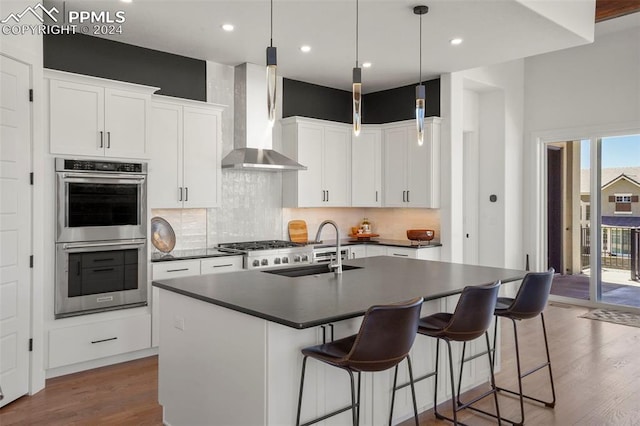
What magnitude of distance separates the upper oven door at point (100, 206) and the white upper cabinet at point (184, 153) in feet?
0.72

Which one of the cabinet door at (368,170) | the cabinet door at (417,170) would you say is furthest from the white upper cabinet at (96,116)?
the cabinet door at (417,170)

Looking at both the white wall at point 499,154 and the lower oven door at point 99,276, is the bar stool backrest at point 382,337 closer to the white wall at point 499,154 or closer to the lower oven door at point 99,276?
the lower oven door at point 99,276

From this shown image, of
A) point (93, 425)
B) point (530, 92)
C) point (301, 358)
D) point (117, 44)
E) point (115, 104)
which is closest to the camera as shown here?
point (301, 358)

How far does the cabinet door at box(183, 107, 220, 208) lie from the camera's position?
5130 mm

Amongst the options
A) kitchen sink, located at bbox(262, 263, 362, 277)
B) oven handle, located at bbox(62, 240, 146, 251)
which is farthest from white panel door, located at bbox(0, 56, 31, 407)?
kitchen sink, located at bbox(262, 263, 362, 277)

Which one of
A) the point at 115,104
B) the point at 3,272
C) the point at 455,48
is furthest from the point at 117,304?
the point at 455,48

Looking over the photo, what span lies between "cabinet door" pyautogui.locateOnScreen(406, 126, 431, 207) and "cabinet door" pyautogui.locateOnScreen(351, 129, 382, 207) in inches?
19.0

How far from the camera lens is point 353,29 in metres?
4.43

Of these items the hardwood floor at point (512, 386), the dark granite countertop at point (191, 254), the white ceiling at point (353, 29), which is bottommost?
the hardwood floor at point (512, 386)

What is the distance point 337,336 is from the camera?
283 centimetres

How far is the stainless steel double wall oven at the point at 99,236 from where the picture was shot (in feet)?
13.3

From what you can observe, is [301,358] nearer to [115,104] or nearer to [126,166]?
[126,166]

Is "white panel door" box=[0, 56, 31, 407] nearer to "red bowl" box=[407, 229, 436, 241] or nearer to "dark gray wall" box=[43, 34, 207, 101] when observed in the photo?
"dark gray wall" box=[43, 34, 207, 101]

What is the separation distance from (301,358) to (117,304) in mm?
2442
